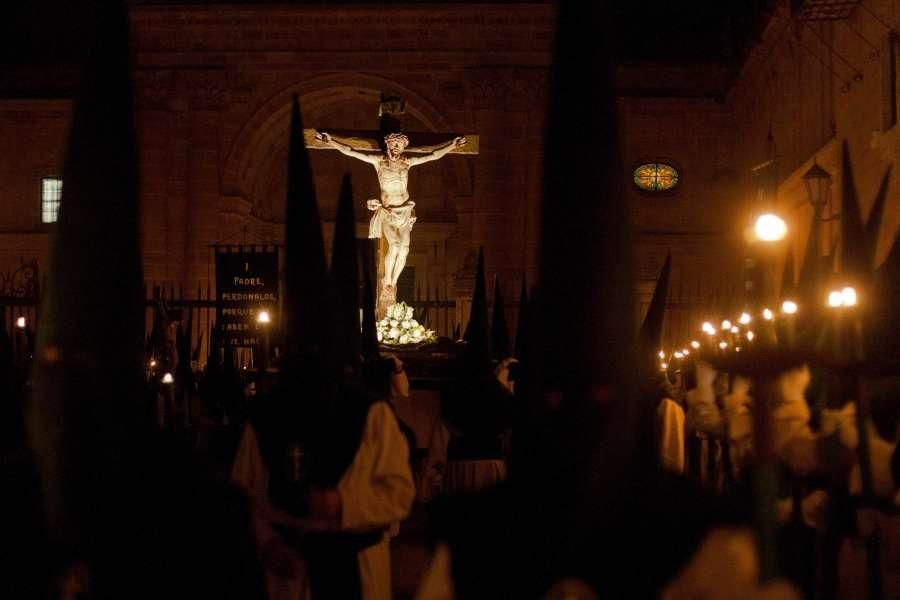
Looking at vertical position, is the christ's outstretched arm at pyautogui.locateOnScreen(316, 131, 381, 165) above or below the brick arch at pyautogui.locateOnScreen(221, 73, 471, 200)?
below

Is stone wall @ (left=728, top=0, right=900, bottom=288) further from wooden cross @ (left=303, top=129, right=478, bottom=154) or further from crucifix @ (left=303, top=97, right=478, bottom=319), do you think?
crucifix @ (left=303, top=97, right=478, bottom=319)

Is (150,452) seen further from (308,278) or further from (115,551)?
(308,278)

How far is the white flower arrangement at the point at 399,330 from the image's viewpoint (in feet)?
53.5

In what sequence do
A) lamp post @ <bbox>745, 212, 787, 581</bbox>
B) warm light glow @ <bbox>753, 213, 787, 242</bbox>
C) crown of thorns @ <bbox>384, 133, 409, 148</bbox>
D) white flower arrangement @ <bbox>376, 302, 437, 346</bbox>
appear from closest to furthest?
lamp post @ <bbox>745, 212, 787, 581</bbox> < warm light glow @ <bbox>753, 213, 787, 242</bbox> < white flower arrangement @ <bbox>376, 302, 437, 346</bbox> < crown of thorns @ <bbox>384, 133, 409, 148</bbox>

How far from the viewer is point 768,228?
19.6 ft

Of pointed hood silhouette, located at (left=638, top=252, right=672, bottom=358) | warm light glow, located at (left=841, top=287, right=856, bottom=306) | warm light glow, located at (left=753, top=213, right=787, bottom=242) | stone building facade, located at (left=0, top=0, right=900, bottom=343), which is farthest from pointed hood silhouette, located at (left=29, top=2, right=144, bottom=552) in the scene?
stone building facade, located at (left=0, top=0, right=900, bottom=343)

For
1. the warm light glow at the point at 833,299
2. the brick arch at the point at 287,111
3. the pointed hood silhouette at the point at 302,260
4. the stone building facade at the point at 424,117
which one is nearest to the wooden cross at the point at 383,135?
the stone building facade at the point at 424,117

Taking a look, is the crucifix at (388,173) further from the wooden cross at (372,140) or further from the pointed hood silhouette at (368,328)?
the pointed hood silhouette at (368,328)

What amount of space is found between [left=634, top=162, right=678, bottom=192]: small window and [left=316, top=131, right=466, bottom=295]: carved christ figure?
1198 centimetres

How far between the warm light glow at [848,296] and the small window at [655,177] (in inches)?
837

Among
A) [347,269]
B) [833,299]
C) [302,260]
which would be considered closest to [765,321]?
[833,299]

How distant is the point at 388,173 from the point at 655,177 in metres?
12.6

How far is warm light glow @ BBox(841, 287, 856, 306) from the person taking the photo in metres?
6.10

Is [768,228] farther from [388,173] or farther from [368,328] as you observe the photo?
[388,173]
